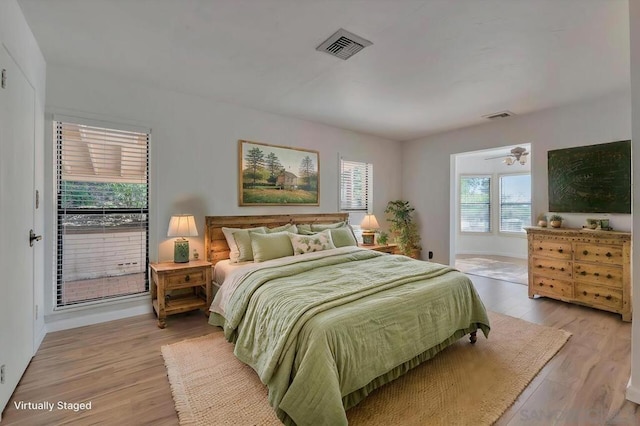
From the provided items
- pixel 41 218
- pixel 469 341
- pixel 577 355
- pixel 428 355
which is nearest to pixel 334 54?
pixel 428 355

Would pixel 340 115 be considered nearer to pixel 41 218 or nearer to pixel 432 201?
pixel 432 201

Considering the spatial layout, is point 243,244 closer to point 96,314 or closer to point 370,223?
point 96,314

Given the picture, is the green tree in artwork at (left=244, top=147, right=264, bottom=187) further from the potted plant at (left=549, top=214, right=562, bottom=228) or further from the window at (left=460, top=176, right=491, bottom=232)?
the window at (left=460, top=176, right=491, bottom=232)

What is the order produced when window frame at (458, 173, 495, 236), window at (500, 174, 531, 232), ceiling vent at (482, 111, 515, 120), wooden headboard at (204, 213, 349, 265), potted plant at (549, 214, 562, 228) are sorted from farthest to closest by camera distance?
window frame at (458, 173, 495, 236) < window at (500, 174, 531, 232) < ceiling vent at (482, 111, 515, 120) < potted plant at (549, 214, 562, 228) < wooden headboard at (204, 213, 349, 265)

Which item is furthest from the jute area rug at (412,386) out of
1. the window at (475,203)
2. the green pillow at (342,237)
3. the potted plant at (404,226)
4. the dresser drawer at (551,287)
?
the window at (475,203)

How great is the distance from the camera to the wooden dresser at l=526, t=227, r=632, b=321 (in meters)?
3.23

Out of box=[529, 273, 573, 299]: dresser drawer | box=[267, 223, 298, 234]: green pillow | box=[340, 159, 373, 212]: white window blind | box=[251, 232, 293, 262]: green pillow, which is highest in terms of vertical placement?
box=[340, 159, 373, 212]: white window blind

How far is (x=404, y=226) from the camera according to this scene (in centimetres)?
577

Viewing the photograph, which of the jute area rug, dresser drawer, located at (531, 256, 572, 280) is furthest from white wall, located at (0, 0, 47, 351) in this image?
dresser drawer, located at (531, 256, 572, 280)

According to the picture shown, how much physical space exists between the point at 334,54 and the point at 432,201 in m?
3.82

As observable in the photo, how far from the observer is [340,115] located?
4383 mm

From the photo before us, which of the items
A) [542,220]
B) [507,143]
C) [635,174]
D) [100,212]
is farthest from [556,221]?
[100,212]

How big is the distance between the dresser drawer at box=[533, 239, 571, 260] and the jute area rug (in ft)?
4.47

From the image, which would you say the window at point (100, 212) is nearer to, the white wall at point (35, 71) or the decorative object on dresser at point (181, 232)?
the white wall at point (35, 71)
